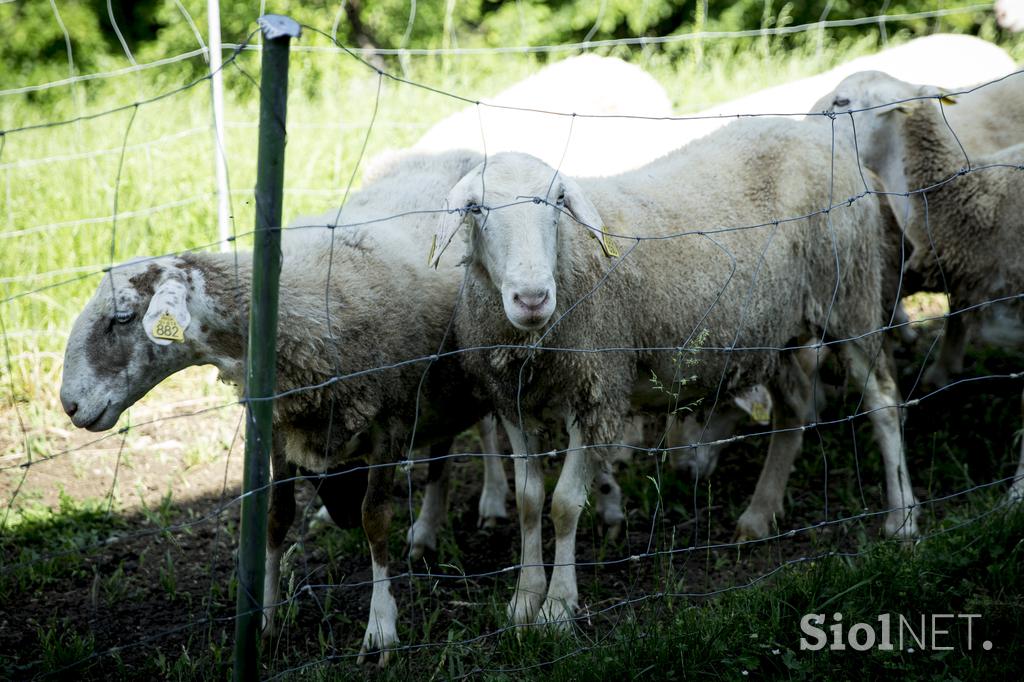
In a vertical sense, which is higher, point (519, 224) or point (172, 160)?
point (519, 224)

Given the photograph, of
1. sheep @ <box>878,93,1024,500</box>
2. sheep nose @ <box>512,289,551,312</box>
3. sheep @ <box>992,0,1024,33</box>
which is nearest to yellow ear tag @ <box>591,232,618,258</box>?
sheep nose @ <box>512,289,551,312</box>

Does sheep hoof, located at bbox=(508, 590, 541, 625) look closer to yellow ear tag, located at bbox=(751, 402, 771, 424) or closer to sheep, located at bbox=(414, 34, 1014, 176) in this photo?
yellow ear tag, located at bbox=(751, 402, 771, 424)

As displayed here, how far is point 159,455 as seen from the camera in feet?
15.2

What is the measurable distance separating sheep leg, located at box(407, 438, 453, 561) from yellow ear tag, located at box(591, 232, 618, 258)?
3.94ft

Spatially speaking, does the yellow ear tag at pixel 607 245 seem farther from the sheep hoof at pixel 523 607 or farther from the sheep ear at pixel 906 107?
the sheep ear at pixel 906 107

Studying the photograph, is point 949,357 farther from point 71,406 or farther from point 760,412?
point 71,406

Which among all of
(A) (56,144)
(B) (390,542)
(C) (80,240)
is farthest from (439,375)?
(A) (56,144)

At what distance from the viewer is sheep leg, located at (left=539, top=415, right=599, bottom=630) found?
3385mm

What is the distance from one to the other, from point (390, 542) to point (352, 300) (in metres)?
1.12

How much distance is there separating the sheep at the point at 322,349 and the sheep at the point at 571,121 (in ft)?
4.62

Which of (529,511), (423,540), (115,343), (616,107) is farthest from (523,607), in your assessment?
(616,107)

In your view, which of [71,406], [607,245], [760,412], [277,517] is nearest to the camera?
[71,406]

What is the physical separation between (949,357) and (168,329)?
158 inches

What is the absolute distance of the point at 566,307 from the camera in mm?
3273
